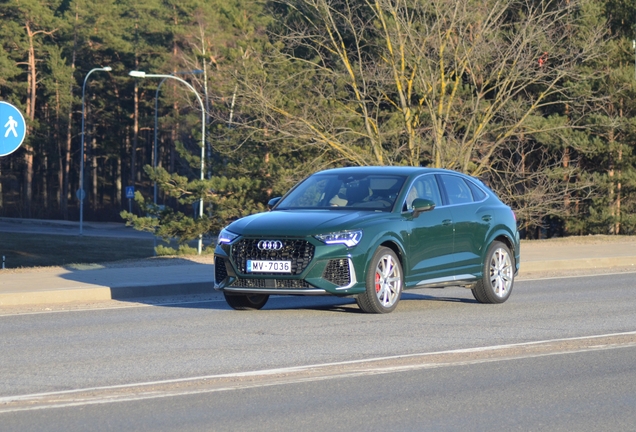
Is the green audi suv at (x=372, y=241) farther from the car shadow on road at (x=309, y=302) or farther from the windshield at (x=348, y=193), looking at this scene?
the car shadow on road at (x=309, y=302)

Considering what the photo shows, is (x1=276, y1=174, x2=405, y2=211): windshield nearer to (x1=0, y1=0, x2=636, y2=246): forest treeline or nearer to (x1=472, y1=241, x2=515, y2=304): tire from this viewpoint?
(x1=472, y1=241, x2=515, y2=304): tire

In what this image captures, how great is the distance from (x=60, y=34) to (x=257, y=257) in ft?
254

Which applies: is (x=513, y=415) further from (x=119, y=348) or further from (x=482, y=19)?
(x=482, y=19)

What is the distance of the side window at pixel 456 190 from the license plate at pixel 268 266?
109 inches

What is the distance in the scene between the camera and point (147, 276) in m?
17.8

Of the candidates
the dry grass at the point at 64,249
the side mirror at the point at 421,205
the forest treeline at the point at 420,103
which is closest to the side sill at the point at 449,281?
the side mirror at the point at 421,205

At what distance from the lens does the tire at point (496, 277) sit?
14.3 m

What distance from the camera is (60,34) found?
283 ft

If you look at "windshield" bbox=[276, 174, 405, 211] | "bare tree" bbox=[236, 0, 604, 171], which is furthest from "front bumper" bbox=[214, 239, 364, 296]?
"bare tree" bbox=[236, 0, 604, 171]

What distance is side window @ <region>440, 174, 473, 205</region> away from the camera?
46.6ft

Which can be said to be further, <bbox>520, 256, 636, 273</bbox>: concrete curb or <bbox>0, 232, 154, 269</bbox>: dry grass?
<bbox>0, 232, 154, 269</bbox>: dry grass

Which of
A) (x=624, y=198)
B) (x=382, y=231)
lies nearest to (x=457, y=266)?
(x=382, y=231)

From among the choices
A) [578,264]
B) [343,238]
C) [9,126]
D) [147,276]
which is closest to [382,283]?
[343,238]

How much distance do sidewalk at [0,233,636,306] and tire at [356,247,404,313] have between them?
4338 mm
